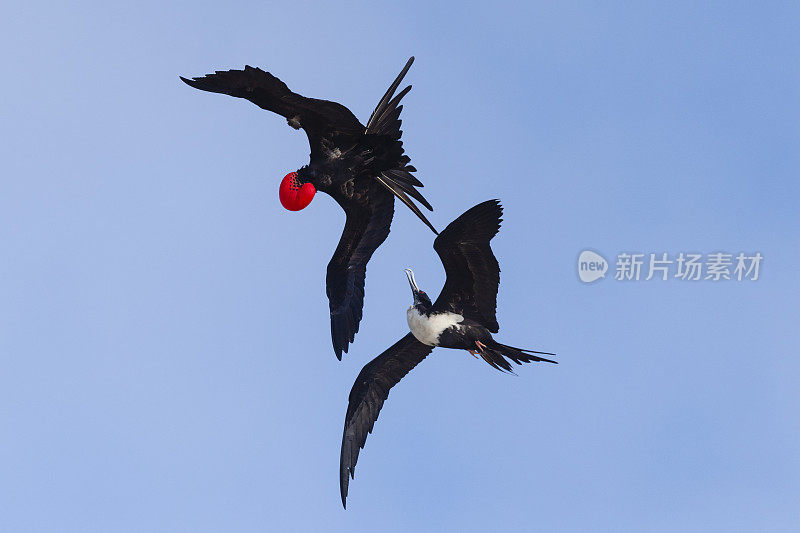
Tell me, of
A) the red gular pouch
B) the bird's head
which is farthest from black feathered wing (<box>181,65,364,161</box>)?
the bird's head

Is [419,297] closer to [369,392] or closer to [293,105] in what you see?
[369,392]

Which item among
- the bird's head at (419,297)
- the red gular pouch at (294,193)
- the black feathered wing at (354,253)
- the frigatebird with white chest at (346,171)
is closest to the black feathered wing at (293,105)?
the frigatebird with white chest at (346,171)

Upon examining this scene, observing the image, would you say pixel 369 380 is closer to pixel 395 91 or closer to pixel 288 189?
pixel 288 189

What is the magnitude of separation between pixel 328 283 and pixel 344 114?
2.11 metres

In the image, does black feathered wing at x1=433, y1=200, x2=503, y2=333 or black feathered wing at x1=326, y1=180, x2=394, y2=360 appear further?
black feathered wing at x1=326, y1=180, x2=394, y2=360

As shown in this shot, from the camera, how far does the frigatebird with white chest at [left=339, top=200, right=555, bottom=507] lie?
12797 mm

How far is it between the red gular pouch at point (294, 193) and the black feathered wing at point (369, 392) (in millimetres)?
2024

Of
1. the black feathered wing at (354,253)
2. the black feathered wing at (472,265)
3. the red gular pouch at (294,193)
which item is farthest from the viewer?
the black feathered wing at (354,253)

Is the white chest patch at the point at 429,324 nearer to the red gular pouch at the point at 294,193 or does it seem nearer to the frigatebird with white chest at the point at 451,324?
the frigatebird with white chest at the point at 451,324

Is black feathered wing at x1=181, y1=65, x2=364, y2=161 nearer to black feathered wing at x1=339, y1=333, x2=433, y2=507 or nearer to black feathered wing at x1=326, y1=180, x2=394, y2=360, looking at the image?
black feathered wing at x1=326, y1=180, x2=394, y2=360

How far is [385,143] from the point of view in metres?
13.9

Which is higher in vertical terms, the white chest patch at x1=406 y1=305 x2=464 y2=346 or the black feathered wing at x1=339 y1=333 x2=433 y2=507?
the white chest patch at x1=406 y1=305 x2=464 y2=346

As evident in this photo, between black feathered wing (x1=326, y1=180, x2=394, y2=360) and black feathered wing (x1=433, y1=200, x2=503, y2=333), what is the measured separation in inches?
53.2

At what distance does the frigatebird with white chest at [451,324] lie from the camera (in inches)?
504
